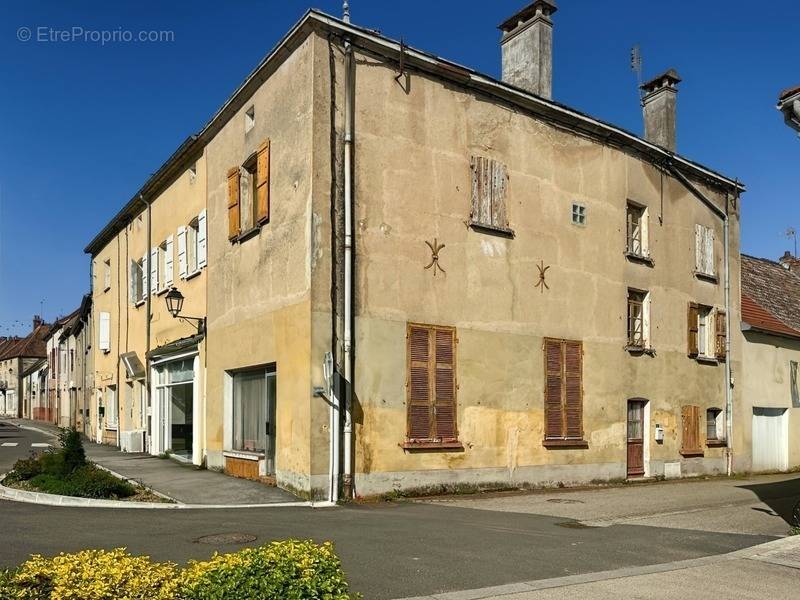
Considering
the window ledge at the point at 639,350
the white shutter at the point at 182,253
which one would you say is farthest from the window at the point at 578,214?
the white shutter at the point at 182,253

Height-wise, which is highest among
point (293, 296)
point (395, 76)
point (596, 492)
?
point (395, 76)

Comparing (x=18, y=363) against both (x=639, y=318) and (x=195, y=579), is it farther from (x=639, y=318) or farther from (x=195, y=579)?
(x=195, y=579)

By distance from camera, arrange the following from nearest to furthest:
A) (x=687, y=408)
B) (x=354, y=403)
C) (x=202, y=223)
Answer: (x=354, y=403)
(x=202, y=223)
(x=687, y=408)

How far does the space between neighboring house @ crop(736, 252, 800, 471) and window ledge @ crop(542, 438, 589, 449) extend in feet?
23.9

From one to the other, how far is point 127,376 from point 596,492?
15.4m

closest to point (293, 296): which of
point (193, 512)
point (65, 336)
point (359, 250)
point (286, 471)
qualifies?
point (359, 250)

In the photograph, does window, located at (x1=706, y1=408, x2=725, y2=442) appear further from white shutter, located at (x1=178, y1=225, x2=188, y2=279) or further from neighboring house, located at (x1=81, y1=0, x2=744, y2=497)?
white shutter, located at (x1=178, y1=225, x2=188, y2=279)

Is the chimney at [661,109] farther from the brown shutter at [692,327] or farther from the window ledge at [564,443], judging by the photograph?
the window ledge at [564,443]

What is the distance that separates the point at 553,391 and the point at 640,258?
4.69m

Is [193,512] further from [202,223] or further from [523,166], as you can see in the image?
[523,166]

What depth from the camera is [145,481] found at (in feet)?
48.6

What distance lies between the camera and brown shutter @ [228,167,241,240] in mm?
15961

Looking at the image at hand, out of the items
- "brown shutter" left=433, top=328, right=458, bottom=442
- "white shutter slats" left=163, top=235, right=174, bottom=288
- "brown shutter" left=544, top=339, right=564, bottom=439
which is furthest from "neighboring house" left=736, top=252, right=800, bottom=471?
"white shutter slats" left=163, top=235, right=174, bottom=288

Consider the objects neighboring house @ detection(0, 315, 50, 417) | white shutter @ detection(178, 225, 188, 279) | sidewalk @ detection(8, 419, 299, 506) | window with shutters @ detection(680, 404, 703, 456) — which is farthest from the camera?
neighboring house @ detection(0, 315, 50, 417)
